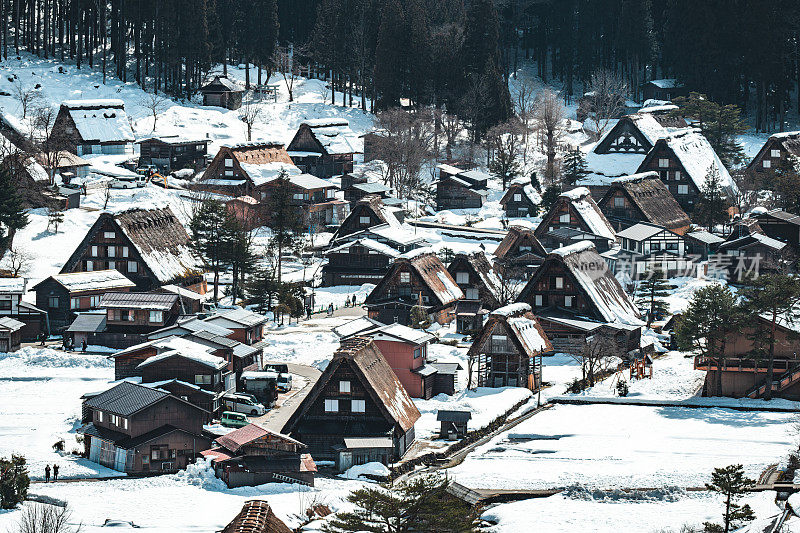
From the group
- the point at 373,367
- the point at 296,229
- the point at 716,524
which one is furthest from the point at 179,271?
the point at 716,524

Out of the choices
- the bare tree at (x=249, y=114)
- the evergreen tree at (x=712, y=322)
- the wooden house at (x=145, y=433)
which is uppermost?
the bare tree at (x=249, y=114)

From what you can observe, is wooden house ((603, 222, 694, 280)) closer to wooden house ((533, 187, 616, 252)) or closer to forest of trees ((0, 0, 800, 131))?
wooden house ((533, 187, 616, 252))

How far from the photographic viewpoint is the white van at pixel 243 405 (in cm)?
4359

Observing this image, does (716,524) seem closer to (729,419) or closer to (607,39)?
(729,419)

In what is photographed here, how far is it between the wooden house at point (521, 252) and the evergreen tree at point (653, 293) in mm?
5526

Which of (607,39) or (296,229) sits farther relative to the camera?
(607,39)

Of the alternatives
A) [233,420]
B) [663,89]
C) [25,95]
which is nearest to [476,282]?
[233,420]

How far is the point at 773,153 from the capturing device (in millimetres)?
79938

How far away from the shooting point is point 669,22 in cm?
9550

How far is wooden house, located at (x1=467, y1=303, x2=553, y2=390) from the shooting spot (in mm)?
46844

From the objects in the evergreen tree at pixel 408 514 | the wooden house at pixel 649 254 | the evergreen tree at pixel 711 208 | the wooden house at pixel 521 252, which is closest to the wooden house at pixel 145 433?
the evergreen tree at pixel 408 514

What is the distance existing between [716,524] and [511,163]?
5293cm

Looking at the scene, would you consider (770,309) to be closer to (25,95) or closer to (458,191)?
(458,191)

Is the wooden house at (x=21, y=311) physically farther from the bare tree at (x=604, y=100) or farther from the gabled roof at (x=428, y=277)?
the bare tree at (x=604, y=100)
